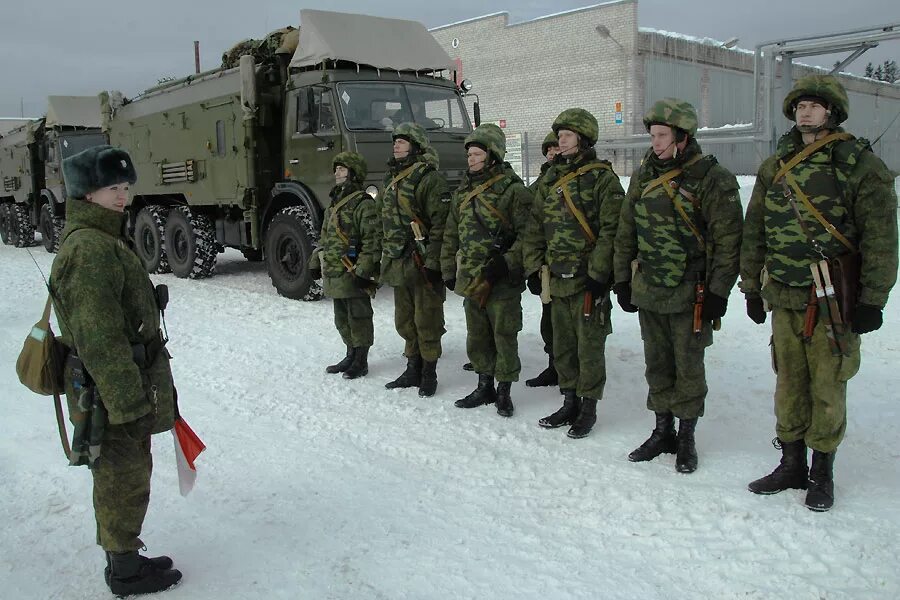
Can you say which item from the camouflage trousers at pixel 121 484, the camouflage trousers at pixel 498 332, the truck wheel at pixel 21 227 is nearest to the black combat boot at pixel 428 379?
the camouflage trousers at pixel 498 332

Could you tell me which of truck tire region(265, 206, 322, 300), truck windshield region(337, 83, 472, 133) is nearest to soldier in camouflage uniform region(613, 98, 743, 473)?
truck windshield region(337, 83, 472, 133)

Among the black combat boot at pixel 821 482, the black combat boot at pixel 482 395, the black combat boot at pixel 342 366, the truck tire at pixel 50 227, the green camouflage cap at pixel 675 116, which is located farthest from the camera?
the truck tire at pixel 50 227

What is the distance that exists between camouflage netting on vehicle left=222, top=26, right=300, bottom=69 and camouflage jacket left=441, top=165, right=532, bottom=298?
5.00m

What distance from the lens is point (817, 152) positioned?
10.9 ft

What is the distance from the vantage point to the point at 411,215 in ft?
17.5

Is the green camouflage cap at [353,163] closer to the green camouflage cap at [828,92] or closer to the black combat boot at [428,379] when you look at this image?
the black combat boot at [428,379]

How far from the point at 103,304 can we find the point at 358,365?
324 centimetres

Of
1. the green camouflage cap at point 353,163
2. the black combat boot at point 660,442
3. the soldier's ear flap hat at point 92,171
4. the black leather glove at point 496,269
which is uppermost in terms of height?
the green camouflage cap at point 353,163

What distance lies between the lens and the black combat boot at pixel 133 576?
2896 mm

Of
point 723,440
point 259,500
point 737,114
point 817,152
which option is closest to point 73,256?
point 259,500

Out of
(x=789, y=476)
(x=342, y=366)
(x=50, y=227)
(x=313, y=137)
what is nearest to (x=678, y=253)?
(x=789, y=476)

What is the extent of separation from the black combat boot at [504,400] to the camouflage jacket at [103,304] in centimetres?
254

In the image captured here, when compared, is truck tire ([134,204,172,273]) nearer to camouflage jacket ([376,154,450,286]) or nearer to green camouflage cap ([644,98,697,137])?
camouflage jacket ([376,154,450,286])

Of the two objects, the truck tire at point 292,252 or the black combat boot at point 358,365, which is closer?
the black combat boot at point 358,365
